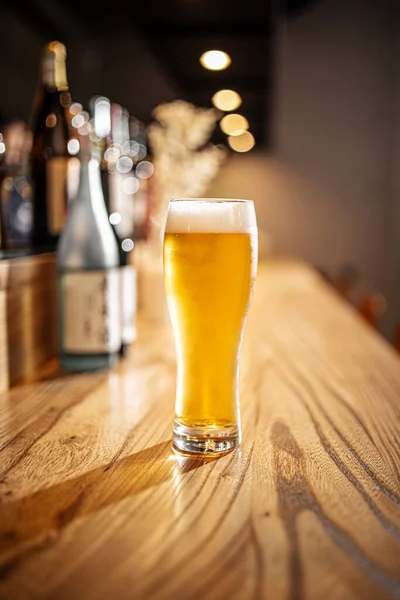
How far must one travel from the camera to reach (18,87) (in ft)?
9.61

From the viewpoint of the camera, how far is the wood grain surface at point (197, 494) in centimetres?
44

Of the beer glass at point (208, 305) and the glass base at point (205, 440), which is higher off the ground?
the beer glass at point (208, 305)

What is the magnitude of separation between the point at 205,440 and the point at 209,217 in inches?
8.5

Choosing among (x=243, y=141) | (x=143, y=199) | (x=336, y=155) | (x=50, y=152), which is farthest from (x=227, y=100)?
(x=50, y=152)

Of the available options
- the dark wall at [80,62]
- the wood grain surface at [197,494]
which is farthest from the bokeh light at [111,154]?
the dark wall at [80,62]

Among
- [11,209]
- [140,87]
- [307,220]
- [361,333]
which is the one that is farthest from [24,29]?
[307,220]

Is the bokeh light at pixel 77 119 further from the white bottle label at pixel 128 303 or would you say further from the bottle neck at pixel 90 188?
the white bottle label at pixel 128 303

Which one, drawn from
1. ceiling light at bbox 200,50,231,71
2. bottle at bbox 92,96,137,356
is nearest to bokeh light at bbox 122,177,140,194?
bottle at bbox 92,96,137,356

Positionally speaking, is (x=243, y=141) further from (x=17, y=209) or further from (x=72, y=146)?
(x=17, y=209)

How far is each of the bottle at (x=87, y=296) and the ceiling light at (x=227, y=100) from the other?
3701mm

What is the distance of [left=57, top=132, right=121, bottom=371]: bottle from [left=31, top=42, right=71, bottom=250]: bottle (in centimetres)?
14

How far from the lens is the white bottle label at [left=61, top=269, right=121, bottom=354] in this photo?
1053 millimetres

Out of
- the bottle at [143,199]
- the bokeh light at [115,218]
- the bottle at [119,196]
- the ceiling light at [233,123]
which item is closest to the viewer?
the bottle at [119,196]

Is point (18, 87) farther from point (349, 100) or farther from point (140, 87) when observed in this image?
point (349, 100)
